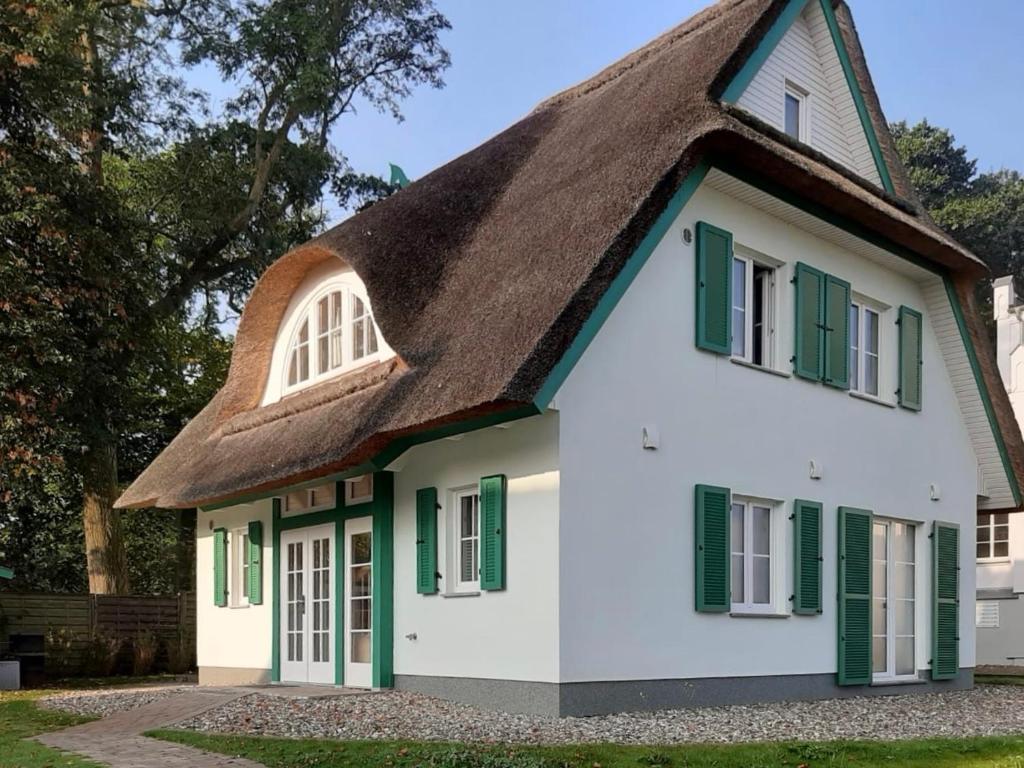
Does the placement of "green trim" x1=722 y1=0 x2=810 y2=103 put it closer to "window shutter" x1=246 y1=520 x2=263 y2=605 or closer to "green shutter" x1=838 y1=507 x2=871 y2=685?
"green shutter" x1=838 y1=507 x2=871 y2=685

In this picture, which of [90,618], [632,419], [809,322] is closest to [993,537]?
[809,322]

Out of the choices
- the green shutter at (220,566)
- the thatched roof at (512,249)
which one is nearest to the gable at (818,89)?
the thatched roof at (512,249)

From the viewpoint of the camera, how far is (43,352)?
15.9 meters

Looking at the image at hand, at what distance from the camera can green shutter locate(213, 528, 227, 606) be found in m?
15.8

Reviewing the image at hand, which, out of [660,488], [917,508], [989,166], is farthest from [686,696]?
[989,166]

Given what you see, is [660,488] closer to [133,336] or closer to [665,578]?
[665,578]

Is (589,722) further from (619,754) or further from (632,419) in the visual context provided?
(632,419)

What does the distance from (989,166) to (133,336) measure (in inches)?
1503

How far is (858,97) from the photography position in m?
14.3

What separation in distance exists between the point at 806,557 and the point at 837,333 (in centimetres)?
288

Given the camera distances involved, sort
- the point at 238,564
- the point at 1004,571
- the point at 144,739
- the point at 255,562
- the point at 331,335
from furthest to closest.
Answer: the point at 1004,571, the point at 238,564, the point at 255,562, the point at 331,335, the point at 144,739

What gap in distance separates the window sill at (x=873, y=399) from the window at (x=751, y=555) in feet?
7.51

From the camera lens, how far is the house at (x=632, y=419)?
10.2m

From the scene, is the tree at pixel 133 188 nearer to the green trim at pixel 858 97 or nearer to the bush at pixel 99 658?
the bush at pixel 99 658
